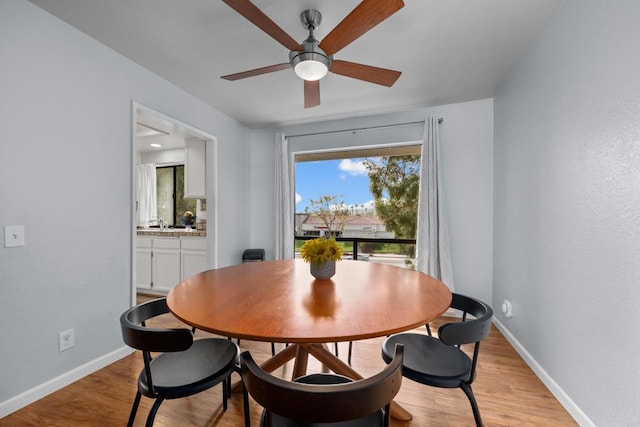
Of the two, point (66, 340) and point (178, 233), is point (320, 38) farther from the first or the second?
point (178, 233)

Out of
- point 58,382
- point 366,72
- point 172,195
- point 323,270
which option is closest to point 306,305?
point 323,270

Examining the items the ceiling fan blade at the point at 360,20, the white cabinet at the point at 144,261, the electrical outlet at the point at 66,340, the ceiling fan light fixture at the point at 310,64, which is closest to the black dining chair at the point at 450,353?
the ceiling fan blade at the point at 360,20

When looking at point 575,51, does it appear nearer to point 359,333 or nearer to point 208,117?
point 359,333

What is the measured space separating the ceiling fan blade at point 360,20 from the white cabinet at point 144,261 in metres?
3.63

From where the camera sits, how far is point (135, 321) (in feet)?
4.37

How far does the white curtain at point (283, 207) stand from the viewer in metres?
3.86

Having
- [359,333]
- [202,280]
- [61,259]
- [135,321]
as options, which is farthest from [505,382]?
[61,259]

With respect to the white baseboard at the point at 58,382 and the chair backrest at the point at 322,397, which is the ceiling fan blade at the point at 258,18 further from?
the white baseboard at the point at 58,382

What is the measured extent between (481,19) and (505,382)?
8.05 feet

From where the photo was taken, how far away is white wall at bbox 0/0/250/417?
5.57 feet

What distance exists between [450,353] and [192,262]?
3.26 metres

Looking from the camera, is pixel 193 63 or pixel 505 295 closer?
pixel 193 63

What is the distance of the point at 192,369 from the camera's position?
1327 mm

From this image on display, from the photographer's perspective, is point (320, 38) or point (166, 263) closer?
point (320, 38)
